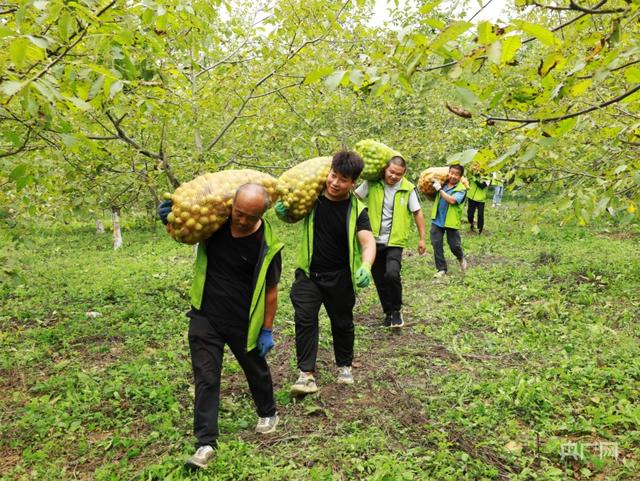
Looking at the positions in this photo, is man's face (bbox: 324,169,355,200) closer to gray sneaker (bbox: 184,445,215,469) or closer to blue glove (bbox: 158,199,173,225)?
blue glove (bbox: 158,199,173,225)

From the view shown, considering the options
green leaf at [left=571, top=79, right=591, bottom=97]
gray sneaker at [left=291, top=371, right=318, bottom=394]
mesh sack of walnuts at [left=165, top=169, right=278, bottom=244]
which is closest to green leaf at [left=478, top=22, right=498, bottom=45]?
green leaf at [left=571, top=79, right=591, bottom=97]

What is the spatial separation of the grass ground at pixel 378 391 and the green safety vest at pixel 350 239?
1.09m

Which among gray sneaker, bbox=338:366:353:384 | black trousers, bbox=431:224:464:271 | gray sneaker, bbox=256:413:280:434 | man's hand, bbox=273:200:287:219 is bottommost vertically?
gray sneaker, bbox=256:413:280:434

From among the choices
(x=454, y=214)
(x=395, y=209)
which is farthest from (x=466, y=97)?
(x=454, y=214)

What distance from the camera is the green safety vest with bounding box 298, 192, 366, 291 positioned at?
3.89 m

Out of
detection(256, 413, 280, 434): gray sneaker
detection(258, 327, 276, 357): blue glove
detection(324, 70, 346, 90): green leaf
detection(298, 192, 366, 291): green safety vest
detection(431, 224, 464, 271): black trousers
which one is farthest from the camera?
detection(431, 224, 464, 271): black trousers

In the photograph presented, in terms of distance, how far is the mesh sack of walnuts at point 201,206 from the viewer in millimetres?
2938

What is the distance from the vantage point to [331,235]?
3.98 meters

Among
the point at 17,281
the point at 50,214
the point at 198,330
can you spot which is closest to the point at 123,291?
the point at 50,214

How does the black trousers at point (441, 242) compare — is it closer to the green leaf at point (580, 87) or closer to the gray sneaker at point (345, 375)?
the gray sneaker at point (345, 375)

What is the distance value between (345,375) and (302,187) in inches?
68.4

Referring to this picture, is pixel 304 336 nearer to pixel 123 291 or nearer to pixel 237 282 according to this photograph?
pixel 237 282

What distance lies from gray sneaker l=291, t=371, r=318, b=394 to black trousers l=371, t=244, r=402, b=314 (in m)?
1.75

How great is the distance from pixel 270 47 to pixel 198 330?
12.9ft
